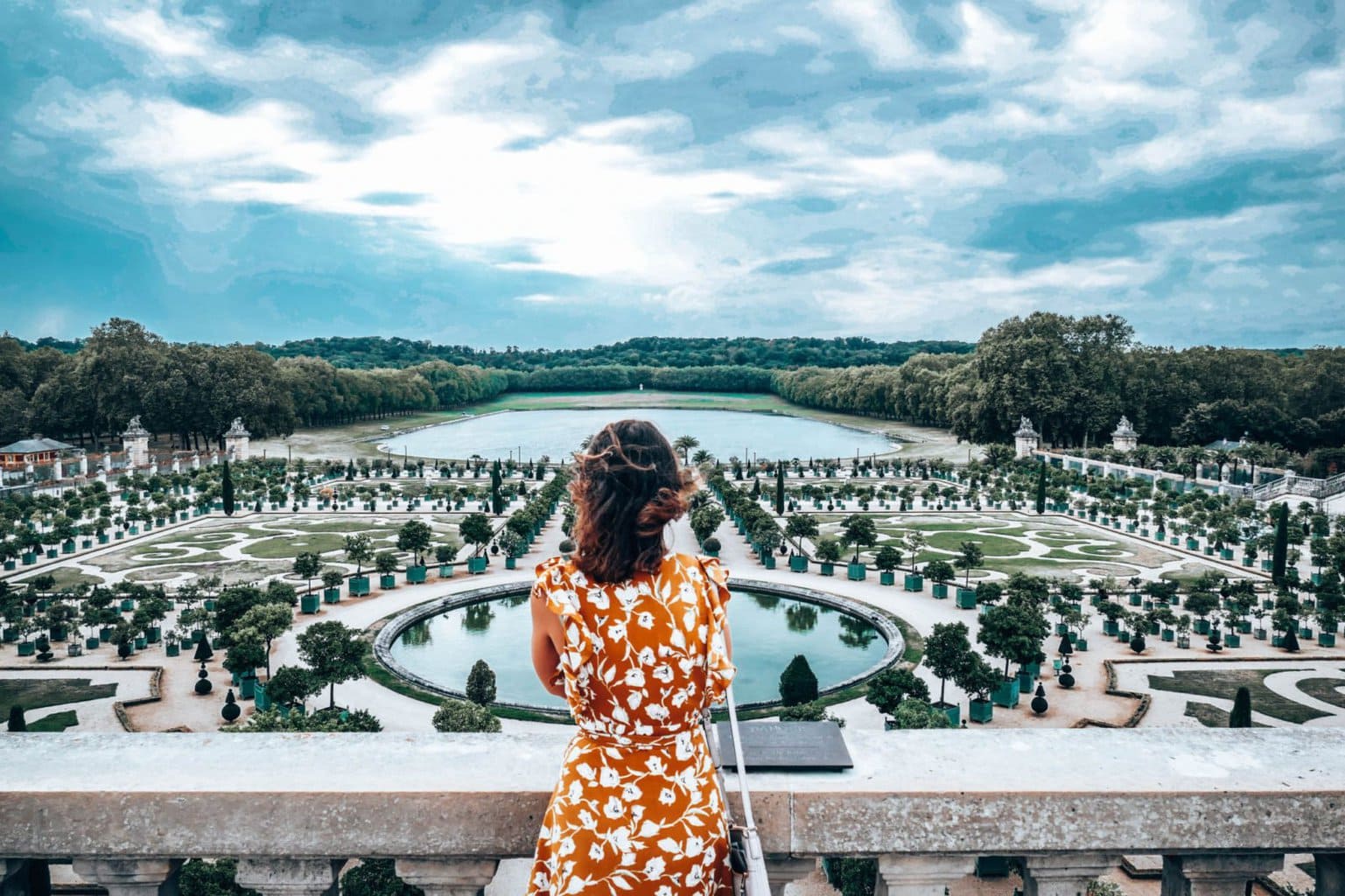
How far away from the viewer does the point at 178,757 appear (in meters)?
3.06

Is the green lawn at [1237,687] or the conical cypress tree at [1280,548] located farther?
the conical cypress tree at [1280,548]

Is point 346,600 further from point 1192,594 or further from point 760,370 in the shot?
point 760,370

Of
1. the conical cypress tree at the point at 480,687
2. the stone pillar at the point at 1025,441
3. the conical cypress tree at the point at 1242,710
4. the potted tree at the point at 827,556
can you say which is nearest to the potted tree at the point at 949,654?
the conical cypress tree at the point at 1242,710

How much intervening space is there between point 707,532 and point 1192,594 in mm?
13956

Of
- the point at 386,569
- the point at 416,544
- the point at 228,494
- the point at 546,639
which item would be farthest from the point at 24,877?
the point at 228,494

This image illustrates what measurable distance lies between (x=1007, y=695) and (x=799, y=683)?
163 inches

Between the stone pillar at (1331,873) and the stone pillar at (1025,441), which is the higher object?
the stone pillar at (1331,873)

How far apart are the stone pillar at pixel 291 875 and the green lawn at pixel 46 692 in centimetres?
1747

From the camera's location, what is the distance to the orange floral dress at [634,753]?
2.48 metres

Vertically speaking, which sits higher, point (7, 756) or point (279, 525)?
point (7, 756)

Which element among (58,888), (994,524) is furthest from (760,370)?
(58,888)

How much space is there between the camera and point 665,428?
5741 centimetres

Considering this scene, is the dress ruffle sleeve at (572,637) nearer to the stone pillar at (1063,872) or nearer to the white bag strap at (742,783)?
the white bag strap at (742,783)

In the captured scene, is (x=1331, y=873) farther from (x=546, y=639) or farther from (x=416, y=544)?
(x=416, y=544)
